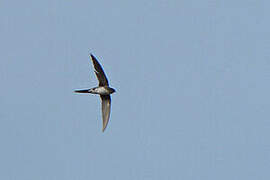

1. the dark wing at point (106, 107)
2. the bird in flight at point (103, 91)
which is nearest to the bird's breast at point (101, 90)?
the bird in flight at point (103, 91)

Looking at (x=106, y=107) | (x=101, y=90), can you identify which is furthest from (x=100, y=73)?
(x=106, y=107)

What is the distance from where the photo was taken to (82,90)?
156ft

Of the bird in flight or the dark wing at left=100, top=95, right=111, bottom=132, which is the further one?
the dark wing at left=100, top=95, right=111, bottom=132

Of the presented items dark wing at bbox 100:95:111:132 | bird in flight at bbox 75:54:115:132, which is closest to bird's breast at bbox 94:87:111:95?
bird in flight at bbox 75:54:115:132

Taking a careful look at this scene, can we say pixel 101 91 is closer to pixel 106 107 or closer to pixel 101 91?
pixel 101 91

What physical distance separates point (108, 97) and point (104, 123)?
199cm

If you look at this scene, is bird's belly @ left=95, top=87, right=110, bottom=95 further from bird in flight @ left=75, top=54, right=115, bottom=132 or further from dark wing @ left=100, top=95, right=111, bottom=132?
dark wing @ left=100, top=95, right=111, bottom=132

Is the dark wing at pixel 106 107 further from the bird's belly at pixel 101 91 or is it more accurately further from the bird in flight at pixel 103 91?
the bird's belly at pixel 101 91

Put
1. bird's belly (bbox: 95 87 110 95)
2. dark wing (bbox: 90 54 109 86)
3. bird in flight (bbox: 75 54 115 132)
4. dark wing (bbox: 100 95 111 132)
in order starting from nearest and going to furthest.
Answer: dark wing (bbox: 90 54 109 86), bird in flight (bbox: 75 54 115 132), bird's belly (bbox: 95 87 110 95), dark wing (bbox: 100 95 111 132)

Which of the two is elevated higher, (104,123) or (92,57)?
(92,57)

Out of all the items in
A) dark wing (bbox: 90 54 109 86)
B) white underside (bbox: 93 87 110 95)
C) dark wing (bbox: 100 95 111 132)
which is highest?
dark wing (bbox: 90 54 109 86)

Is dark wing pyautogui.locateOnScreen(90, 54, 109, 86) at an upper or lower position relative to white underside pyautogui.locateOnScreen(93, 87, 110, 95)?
upper

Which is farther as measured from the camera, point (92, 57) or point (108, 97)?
point (108, 97)

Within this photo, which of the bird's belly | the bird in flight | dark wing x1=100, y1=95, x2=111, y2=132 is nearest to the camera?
the bird in flight
